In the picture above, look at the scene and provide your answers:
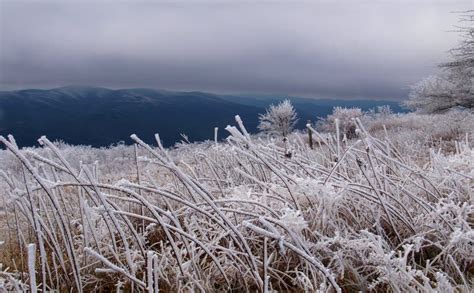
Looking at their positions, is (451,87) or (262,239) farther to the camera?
(451,87)

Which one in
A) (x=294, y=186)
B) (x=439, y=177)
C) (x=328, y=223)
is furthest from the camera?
(x=439, y=177)

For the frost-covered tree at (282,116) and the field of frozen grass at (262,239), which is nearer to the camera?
the field of frozen grass at (262,239)

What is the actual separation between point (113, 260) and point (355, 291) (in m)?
1.27

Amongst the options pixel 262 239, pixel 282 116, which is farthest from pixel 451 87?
pixel 262 239

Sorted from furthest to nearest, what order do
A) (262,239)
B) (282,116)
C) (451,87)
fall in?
1. (282,116)
2. (451,87)
3. (262,239)

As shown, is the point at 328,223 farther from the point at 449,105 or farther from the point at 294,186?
the point at 449,105

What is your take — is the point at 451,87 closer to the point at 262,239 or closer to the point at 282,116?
the point at 282,116

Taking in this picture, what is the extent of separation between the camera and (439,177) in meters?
3.24

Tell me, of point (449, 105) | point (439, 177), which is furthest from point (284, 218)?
point (449, 105)

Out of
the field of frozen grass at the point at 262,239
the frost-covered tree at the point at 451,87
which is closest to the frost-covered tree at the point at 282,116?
the frost-covered tree at the point at 451,87

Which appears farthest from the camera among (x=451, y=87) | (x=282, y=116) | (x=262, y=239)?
(x=282, y=116)

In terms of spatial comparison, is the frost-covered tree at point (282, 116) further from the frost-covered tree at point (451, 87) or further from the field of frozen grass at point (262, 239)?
the field of frozen grass at point (262, 239)

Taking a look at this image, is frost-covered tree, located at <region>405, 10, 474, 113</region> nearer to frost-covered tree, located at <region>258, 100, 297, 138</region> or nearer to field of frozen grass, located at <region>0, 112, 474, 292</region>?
frost-covered tree, located at <region>258, 100, 297, 138</region>

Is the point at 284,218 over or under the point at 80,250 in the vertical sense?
over
